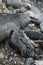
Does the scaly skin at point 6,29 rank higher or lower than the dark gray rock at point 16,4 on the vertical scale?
higher

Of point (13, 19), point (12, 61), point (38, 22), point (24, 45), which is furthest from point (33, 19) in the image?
point (12, 61)

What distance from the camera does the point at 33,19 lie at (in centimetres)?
743

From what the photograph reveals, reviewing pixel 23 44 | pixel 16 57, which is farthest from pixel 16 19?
pixel 16 57

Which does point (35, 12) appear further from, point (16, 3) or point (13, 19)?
point (13, 19)

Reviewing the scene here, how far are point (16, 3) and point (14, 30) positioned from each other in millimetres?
3280

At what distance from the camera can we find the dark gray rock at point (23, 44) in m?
5.38

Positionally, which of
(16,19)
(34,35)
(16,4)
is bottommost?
(16,4)

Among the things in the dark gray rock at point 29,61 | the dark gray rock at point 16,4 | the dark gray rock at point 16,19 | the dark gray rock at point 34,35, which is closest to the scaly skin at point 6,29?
the dark gray rock at point 16,19

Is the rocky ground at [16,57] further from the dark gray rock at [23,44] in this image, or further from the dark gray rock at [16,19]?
the dark gray rock at [16,19]

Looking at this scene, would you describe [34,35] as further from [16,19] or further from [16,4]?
[16,4]

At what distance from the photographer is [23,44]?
18.2ft

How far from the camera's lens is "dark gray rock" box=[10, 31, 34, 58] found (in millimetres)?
5375

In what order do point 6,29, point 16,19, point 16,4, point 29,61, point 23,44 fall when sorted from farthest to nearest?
point 16,4 → point 16,19 → point 6,29 → point 23,44 → point 29,61

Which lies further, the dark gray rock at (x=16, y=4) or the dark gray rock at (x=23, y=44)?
the dark gray rock at (x=16, y=4)
